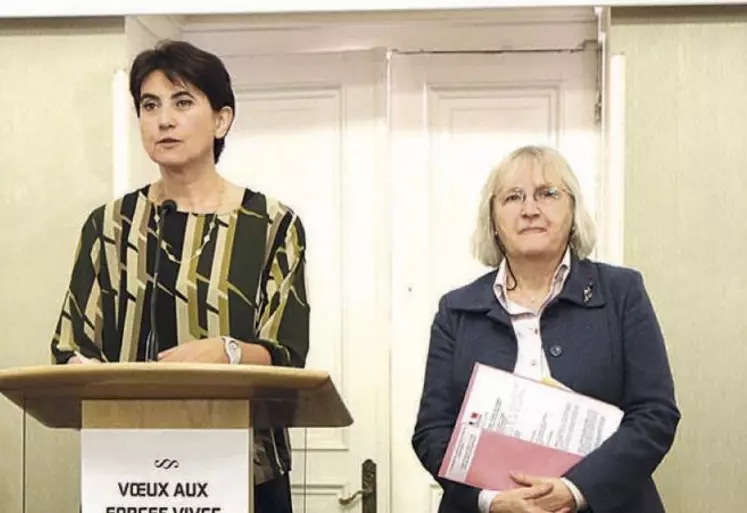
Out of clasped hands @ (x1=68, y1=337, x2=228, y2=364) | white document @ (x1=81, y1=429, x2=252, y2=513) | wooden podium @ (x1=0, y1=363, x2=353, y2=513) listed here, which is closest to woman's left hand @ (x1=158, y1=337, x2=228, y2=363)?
clasped hands @ (x1=68, y1=337, x2=228, y2=364)

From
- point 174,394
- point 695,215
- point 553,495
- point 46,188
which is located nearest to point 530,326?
point 553,495

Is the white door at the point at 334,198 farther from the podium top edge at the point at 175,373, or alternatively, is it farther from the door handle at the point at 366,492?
the podium top edge at the point at 175,373

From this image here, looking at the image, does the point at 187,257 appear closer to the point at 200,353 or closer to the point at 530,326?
the point at 200,353

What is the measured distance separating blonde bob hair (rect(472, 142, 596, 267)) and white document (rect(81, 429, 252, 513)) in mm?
867

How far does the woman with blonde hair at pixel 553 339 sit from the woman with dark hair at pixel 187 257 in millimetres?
309

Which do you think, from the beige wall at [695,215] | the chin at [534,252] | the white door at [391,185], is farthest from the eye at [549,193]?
the white door at [391,185]

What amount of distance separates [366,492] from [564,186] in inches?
51.3

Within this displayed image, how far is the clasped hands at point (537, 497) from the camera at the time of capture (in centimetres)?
183

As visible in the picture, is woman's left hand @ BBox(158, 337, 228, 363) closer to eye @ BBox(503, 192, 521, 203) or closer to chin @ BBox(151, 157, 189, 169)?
chin @ BBox(151, 157, 189, 169)

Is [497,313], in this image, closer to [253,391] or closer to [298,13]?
[253,391]

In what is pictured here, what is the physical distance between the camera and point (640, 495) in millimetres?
1946

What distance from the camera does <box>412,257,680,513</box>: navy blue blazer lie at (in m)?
1.88

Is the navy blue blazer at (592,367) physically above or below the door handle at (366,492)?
above

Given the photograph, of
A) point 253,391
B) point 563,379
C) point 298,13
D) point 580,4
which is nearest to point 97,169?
point 298,13
